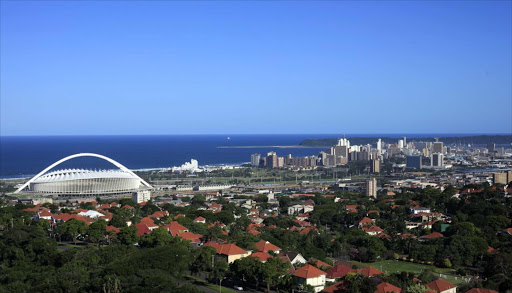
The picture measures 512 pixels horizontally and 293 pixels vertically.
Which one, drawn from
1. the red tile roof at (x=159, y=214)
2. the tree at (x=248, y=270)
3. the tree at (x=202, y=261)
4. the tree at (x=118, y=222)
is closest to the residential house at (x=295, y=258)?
the tree at (x=248, y=270)

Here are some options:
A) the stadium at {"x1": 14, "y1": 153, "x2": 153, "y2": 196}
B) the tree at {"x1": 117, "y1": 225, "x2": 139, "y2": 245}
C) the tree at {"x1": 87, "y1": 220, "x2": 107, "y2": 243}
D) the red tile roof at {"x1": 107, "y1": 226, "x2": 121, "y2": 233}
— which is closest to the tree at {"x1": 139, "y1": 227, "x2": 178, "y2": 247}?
the tree at {"x1": 117, "y1": 225, "x2": 139, "y2": 245}

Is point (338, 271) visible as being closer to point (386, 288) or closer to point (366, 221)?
point (386, 288)

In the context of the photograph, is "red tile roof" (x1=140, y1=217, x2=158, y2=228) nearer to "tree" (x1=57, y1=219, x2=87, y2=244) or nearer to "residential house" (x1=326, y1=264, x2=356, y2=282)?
"tree" (x1=57, y1=219, x2=87, y2=244)

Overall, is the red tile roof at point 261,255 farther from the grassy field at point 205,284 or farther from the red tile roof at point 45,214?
the red tile roof at point 45,214

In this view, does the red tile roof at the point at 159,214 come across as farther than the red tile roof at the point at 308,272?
Yes

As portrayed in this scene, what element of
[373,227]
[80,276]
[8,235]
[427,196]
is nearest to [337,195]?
[427,196]

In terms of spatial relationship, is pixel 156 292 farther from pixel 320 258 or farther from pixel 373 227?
pixel 373 227
